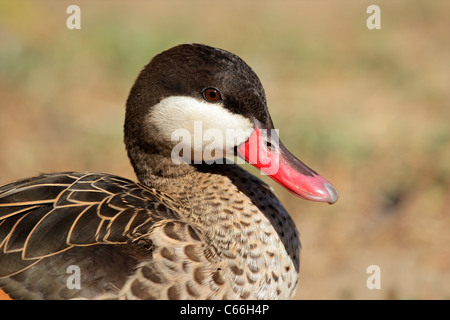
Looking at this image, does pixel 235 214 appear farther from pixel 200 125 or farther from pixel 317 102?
pixel 317 102

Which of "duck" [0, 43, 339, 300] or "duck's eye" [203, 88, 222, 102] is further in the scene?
"duck's eye" [203, 88, 222, 102]

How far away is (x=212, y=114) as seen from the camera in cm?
242

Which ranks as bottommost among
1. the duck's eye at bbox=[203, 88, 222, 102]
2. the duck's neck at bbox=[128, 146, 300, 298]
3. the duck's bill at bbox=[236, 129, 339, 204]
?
the duck's neck at bbox=[128, 146, 300, 298]

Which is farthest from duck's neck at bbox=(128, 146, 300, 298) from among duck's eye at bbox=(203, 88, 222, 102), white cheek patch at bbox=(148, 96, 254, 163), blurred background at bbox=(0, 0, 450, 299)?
blurred background at bbox=(0, 0, 450, 299)

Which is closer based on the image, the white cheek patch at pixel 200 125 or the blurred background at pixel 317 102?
Result: the white cheek patch at pixel 200 125

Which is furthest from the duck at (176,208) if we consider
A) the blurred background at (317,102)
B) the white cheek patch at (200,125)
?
the blurred background at (317,102)

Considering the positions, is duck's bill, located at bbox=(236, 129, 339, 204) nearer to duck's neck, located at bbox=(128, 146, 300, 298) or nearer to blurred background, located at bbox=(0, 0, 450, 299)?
duck's neck, located at bbox=(128, 146, 300, 298)

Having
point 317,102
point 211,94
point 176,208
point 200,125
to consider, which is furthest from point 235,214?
point 317,102

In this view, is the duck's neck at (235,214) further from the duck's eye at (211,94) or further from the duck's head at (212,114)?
the duck's eye at (211,94)

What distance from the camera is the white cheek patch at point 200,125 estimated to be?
2.43 metres

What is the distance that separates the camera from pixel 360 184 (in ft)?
13.5

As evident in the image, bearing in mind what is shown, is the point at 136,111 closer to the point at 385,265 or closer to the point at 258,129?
the point at 258,129

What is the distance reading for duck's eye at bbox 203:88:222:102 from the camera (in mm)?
2406
